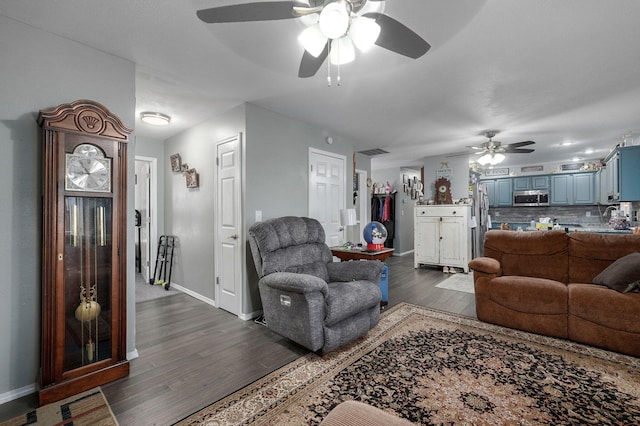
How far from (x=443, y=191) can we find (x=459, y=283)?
7.37ft

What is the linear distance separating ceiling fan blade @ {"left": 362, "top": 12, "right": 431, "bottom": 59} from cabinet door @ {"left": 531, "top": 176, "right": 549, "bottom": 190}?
290 inches

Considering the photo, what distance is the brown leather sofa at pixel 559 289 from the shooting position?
2376 mm

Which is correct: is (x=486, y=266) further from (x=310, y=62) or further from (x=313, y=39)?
(x=313, y=39)

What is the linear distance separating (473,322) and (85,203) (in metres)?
3.65

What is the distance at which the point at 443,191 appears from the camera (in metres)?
6.14

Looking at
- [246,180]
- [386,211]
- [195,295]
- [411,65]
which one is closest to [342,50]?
[411,65]

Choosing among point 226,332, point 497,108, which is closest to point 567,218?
point 497,108

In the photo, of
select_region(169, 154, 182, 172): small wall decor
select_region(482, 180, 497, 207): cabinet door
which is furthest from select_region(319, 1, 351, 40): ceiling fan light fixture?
select_region(482, 180, 497, 207): cabinet door

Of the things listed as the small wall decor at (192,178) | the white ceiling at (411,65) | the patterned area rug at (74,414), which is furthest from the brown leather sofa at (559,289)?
the small wall decor at (192,178)

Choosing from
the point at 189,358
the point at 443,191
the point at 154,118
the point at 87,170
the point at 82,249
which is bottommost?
the point at 189,358

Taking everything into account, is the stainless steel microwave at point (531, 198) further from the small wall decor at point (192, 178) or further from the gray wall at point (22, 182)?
the gray wall at point (22, 182)

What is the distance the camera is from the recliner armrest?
2.22 meters

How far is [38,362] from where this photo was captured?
1925 mm

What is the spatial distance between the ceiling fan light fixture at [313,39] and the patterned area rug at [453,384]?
6.94 feet
